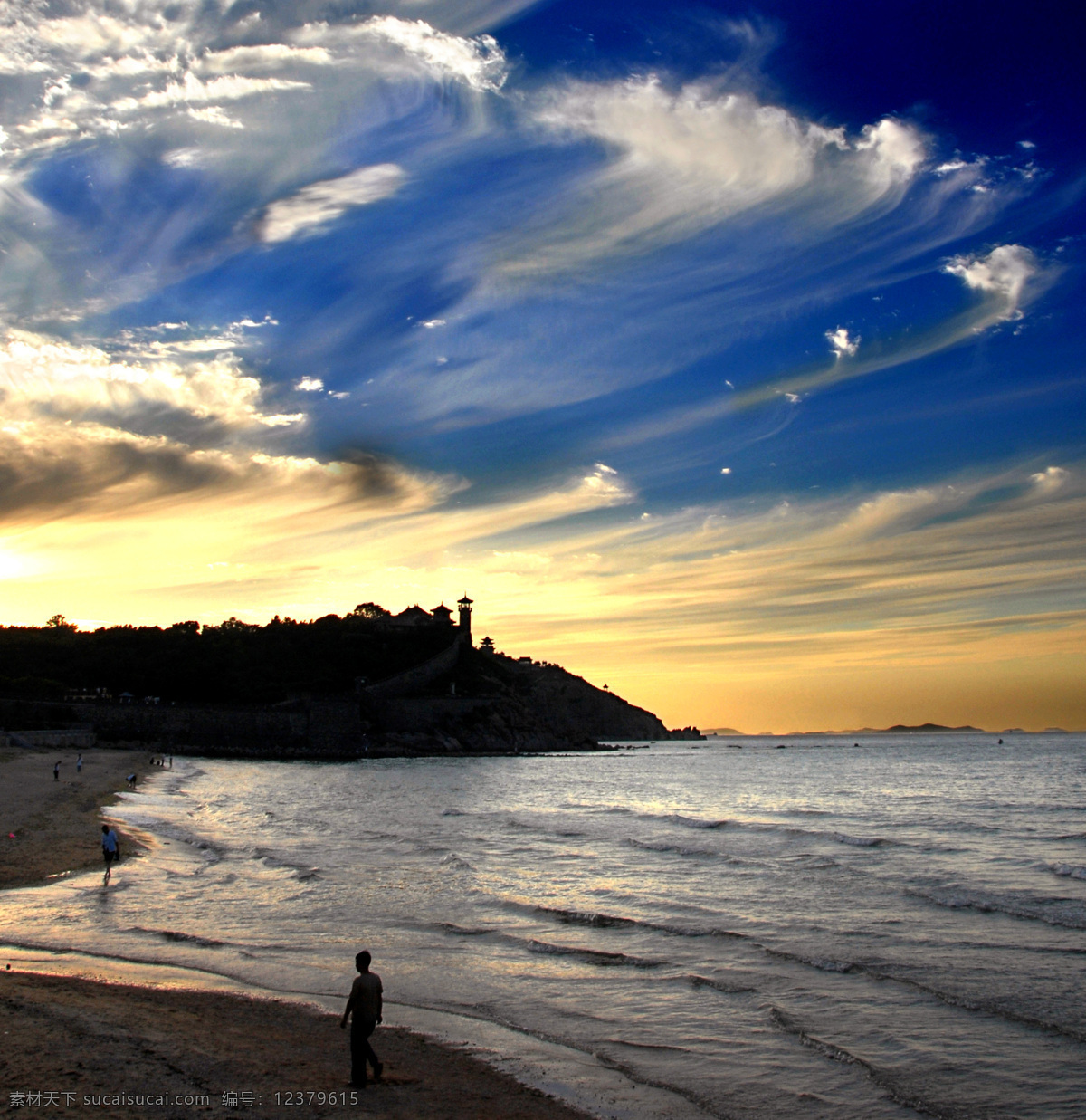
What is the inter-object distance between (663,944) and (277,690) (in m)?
128

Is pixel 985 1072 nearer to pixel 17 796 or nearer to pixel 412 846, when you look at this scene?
pixel 412 846

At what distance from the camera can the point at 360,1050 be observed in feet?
34.4

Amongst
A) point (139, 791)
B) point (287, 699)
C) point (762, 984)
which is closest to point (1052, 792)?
point (762, 984)

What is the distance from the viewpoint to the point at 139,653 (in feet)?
470

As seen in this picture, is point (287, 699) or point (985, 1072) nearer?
point (985, 1072)

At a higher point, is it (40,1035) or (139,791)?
(40,1035)

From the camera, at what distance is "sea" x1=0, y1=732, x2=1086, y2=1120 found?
12.2 m

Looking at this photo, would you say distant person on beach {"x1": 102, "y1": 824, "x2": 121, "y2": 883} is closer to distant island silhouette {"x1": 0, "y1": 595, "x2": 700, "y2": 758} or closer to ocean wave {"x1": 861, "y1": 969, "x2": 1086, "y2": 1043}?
ocean wave {"x1": 861, "y1": 969, "x2": 1086, "y2": 1043}

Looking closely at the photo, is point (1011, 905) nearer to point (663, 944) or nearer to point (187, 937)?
Answer: point (663, 944)

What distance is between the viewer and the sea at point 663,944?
39.9ft

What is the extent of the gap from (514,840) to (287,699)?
99.5m

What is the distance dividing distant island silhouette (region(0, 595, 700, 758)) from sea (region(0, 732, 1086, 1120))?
60638mm

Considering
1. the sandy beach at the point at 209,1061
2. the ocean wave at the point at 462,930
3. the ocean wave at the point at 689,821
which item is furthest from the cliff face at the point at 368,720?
the sandy beach at the point at 209,1061

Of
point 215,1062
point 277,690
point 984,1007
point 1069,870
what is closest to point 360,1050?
point 215,1062
